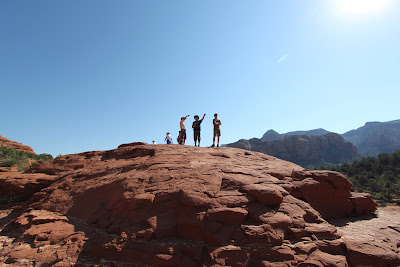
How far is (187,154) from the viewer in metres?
9.28

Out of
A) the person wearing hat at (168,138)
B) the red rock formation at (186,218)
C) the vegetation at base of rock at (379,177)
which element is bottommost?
the vegetation at base of rock at (379,177)

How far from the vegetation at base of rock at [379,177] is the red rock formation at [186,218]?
2191cm

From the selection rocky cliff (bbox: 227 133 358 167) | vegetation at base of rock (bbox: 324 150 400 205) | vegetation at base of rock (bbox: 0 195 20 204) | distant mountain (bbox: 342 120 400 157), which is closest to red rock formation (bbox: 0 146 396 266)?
vegetation at base of rock (bbox: 0 195 20 204)

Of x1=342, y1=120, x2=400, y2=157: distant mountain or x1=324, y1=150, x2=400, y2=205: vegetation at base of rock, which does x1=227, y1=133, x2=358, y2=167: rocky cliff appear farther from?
x1=324, y1=150, x2=400, y2=205: vegetation at base of rock

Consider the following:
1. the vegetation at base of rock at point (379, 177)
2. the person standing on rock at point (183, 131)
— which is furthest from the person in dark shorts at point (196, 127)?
the vegetation at base of rock at point (379, 177)

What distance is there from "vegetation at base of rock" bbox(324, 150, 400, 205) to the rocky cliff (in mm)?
53042

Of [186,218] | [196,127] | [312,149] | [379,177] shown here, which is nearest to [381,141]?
[312,149]

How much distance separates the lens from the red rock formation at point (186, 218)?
4934mm

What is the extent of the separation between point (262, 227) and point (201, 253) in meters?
1.63

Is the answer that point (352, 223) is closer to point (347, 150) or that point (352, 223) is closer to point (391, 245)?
point (391, 245)

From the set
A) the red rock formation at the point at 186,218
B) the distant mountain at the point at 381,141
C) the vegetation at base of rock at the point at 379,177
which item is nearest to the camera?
the red rock formation at the point at 186,218

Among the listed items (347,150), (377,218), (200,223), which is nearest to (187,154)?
(200,223)

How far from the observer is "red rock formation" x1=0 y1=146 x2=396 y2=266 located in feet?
16.2

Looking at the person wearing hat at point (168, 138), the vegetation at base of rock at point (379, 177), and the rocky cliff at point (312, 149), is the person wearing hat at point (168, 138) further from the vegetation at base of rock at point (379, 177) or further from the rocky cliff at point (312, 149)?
the rocky cliff at point (312, 149)
